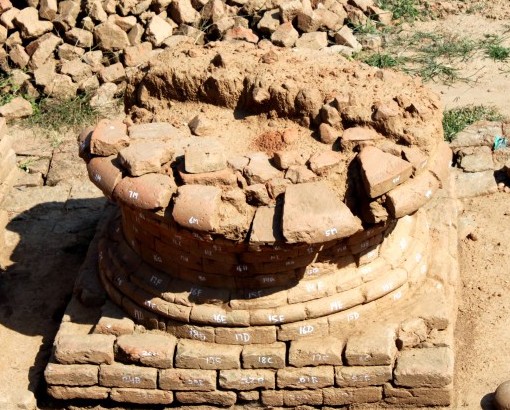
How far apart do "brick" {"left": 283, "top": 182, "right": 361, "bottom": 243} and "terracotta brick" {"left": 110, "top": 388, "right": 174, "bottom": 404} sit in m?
1.55

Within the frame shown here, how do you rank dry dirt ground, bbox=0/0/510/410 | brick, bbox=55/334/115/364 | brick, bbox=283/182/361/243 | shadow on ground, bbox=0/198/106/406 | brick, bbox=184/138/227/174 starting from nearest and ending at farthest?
brick, bbox=283/182/361/243, brick, bbox=184/138/227/174, brick, bbox=55/334/115/364, dry dirt ground, bbox=0/0/510/410, shadow on ground, bbox=0/198/106/406

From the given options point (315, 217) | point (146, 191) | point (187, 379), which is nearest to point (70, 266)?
point (187, 379)

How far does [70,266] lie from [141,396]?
6.21 ft

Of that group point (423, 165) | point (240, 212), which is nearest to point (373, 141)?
point (423, 165)

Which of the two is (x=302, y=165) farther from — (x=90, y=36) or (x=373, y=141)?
(x=90, y=36)

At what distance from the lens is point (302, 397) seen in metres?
6.60

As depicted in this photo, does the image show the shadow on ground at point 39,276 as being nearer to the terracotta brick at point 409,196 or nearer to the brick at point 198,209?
the brick at point 198,209

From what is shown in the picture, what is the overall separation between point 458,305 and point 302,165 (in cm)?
192

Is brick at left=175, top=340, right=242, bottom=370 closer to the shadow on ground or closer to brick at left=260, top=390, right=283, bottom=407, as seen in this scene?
brick at left=260, top=390, right=283, bottom=407

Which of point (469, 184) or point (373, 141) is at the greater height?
point (373, 141)

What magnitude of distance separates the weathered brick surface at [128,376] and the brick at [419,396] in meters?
1.59

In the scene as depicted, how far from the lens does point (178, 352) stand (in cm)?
664

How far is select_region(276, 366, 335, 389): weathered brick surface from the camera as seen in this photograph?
21.4ft

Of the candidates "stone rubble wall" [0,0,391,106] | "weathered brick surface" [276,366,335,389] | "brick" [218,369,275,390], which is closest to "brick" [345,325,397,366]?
"weathered brick surface" [276,366,335,389]
